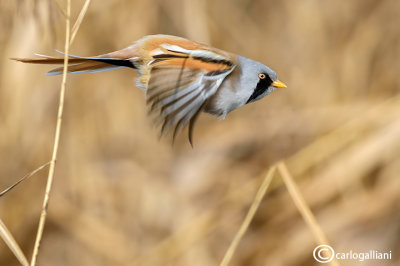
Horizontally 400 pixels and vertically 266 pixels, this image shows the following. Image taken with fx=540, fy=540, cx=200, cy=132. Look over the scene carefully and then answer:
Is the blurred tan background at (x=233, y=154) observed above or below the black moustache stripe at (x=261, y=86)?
below

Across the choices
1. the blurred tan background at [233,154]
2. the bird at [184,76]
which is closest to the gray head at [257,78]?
the bird at [184,76]

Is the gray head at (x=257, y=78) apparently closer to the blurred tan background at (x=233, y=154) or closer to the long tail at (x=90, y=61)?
the long tail at (x=90, y=61)

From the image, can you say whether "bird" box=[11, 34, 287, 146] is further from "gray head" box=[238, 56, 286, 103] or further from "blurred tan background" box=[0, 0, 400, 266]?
"blurred tan background" box=[0, 0, 400, 266]

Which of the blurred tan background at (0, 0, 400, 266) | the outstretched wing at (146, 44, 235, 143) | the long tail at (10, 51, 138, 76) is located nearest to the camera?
the outstretched wing at (146, 44, 235, 143)

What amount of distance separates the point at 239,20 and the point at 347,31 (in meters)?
1.14

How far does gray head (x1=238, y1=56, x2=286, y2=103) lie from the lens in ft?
2.46

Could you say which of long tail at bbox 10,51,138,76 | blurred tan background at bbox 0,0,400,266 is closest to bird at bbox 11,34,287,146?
long tail at bbox 10,51,138,76

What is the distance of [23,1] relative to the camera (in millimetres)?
817

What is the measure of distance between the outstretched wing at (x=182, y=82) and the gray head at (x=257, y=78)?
0.08 feet

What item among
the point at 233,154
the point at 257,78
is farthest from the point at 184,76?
the point at 233,154

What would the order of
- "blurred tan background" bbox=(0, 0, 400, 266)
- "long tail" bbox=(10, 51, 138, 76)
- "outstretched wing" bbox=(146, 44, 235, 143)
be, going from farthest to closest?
"blurred tan background" bbox=(0, 0, 400, 266)
"long tail" bbox=(10, 51, 138, 76)
"outstretched wing" bbox=(146, 44, 235, 143)

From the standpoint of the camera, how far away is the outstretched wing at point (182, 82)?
599 millimetres

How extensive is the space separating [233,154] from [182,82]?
2827 mm

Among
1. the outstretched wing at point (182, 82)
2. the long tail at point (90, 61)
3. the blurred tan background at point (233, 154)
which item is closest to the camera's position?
the outstretched wing at point (182, 82)
